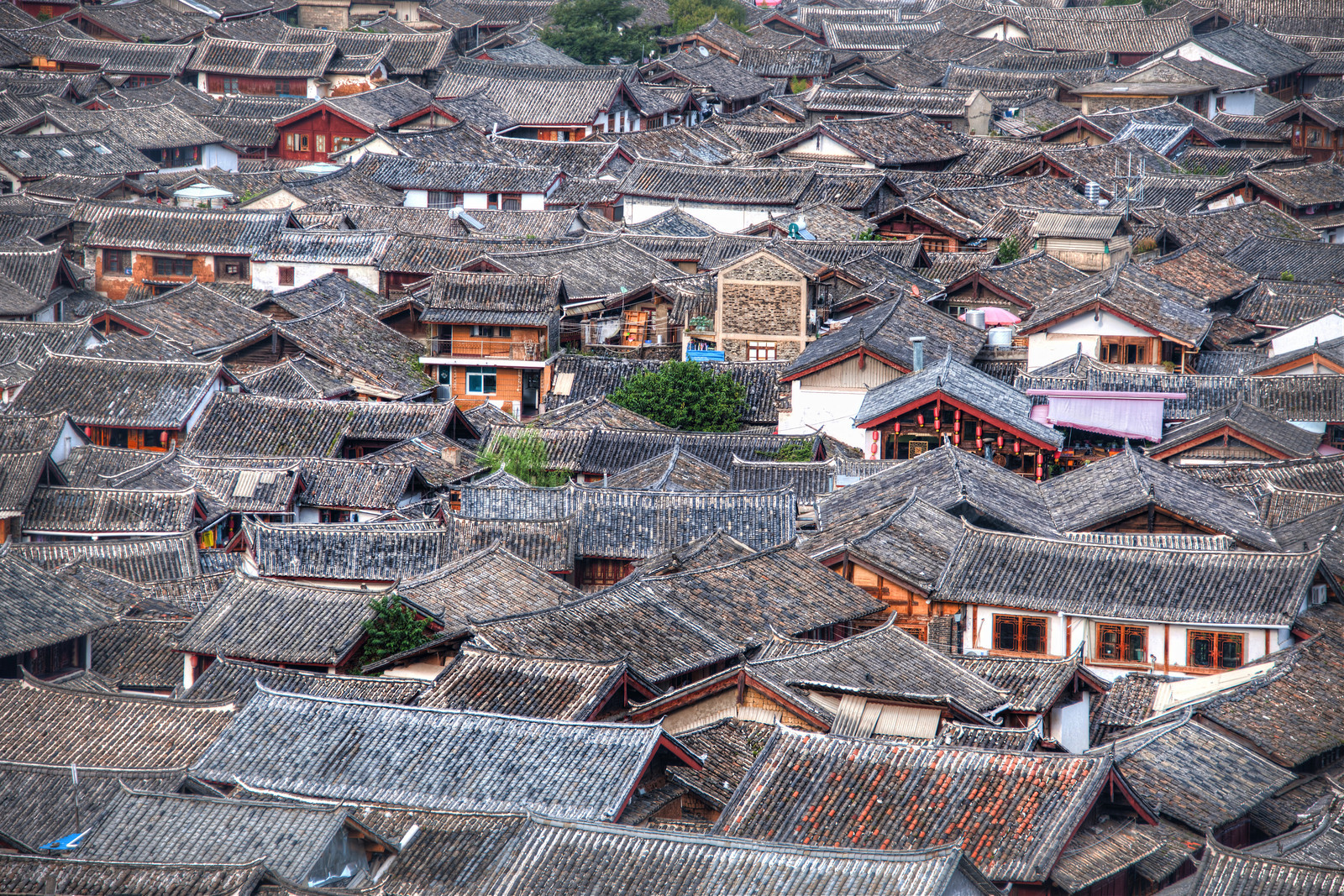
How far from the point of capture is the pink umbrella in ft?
203

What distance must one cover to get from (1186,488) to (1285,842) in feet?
53.7

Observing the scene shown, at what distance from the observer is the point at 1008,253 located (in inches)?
2712

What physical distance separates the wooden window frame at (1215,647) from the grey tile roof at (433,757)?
44.1ft

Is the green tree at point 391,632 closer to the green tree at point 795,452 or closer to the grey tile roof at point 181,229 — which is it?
the green tree at point 795,452

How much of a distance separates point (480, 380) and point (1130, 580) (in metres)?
28.0

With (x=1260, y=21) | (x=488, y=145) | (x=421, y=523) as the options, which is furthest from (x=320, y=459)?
(x=1260, y=21)

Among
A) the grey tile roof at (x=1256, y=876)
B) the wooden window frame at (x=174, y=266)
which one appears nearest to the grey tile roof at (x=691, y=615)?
the grey tile roof at (x=1256, y=876)

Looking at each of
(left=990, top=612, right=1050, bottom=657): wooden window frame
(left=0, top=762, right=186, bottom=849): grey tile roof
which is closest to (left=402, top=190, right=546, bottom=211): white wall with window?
(left=990, top=612, right=1050, bottom=657): wooden window frame

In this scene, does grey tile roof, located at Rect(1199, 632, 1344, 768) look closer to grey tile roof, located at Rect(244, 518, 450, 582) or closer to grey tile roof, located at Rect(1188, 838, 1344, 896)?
grey tile roof, located at Rect(1188, 838, 1344, 896)

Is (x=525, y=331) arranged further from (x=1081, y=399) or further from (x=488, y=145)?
(x=488, y=145)

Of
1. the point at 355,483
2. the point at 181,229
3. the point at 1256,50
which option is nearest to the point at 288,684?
the point at 355,483

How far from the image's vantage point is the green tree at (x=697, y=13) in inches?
4870

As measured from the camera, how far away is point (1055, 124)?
94375 millimetres

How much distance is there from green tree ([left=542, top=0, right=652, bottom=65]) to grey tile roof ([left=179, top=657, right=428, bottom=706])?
8361cm
